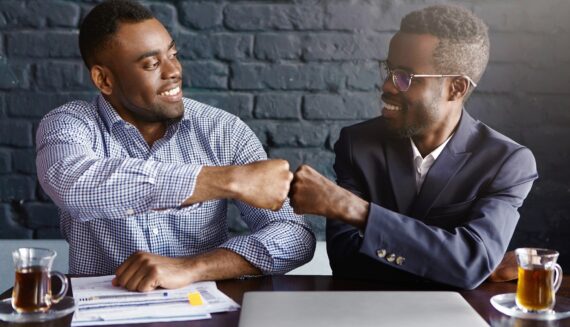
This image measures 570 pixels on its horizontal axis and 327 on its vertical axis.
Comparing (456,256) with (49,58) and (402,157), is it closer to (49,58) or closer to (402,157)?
(402,157)

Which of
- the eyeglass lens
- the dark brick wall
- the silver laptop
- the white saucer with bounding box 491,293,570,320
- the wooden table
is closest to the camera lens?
the silver laptop

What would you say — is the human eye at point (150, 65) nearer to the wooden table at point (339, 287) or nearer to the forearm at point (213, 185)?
the forearm at point (213, 185)

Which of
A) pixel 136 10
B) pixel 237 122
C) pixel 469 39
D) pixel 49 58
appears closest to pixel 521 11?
pixel 469 39

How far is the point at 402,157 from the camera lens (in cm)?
181

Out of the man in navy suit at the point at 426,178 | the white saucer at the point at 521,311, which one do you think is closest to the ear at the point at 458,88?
the man in navy suit at the point at 426,178

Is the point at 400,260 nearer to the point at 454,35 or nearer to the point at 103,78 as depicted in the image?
the point at 454,35

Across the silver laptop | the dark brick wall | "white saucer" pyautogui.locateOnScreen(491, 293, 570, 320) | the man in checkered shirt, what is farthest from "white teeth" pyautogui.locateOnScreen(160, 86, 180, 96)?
"white saucer" pyautogui.locateOnScreen(491, 293, 570, 320)

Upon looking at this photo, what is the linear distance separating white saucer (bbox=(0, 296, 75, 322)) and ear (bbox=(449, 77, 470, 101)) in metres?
1.06

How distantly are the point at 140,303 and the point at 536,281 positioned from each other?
645mm

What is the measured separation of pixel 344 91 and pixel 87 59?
703 millimetres

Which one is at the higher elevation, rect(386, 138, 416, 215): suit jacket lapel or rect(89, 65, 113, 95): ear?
rect(89, 65, 113, 95): ear

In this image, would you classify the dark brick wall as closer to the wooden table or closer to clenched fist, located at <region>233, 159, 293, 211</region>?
clenched fist, located at <region>233, 159, 293, 211</region>

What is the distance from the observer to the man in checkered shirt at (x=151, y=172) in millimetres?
1489

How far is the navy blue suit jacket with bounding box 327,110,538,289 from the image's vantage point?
1513 mm
